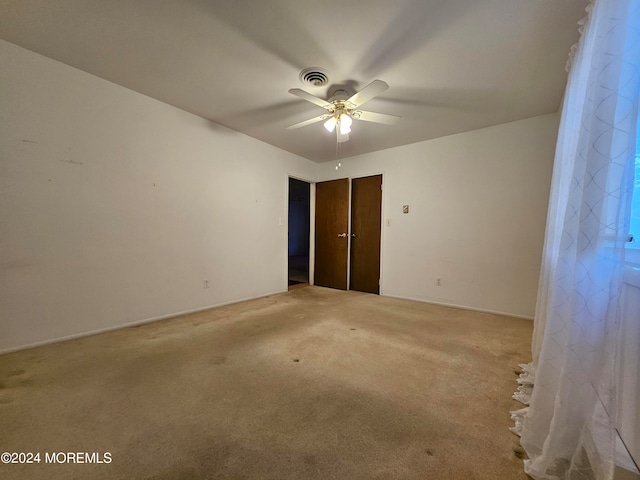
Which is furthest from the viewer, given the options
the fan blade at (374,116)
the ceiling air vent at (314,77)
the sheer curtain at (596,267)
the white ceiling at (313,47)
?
the fan blade at (374,116)

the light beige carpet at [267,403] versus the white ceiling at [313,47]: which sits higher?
the white ceiling at [313,47]

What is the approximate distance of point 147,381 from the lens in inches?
64.4

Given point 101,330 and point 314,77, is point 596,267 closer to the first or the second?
point 314,77

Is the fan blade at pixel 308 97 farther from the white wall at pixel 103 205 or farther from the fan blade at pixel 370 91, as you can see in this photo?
the white wall at pixel 103 205

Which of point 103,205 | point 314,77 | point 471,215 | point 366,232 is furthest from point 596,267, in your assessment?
point 103,205

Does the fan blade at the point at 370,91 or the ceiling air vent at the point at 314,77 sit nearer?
the fan blade at the point at 370,91

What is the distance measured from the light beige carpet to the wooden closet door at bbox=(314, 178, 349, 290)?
82.2 inches

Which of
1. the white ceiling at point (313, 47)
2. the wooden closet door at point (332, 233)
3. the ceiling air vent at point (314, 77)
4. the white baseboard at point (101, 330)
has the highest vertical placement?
the white ceiling at point (313, 47)

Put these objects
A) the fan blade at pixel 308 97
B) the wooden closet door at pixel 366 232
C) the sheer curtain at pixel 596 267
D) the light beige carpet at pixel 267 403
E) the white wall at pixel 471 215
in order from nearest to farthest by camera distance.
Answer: the sheer curtain at pixel 596 267 → the light beige carpet at pixel 267 403 → the fan blade at pixel 308 97 → the white wall at pixel 471 215 → the wooden closet door at pixel 366 232

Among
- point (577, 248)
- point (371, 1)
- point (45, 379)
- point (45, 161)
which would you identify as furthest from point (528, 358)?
point (45, 161)

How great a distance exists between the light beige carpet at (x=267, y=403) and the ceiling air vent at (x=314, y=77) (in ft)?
7.85

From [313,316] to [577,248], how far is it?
243 cm

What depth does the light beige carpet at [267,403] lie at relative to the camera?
3.52 feet

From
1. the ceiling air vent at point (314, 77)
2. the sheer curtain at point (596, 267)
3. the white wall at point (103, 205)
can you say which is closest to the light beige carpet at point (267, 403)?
the sheer curtain at point (596, 267)
